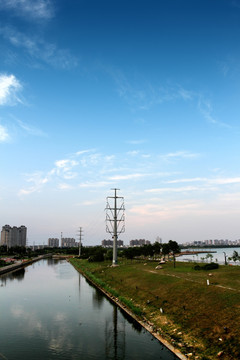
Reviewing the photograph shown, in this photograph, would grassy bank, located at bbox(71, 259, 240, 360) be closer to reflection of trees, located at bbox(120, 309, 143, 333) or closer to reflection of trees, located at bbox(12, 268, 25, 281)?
reflection of trees, located at bbox(120, 309, 143, 333)

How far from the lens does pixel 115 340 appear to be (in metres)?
31.2

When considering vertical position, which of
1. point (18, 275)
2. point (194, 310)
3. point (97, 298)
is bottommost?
point (18, 275)

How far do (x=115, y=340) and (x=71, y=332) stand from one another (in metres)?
6.15

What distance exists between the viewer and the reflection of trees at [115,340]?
89.4 feet

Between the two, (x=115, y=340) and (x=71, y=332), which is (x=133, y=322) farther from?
(x=71, y=332)

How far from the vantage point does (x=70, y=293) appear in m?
63.1

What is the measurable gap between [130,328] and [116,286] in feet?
87.4

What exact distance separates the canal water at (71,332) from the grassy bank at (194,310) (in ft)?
7.64

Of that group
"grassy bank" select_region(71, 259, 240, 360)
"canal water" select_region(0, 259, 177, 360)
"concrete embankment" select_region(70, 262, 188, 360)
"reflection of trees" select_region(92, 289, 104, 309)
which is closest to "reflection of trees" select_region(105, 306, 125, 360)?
"canal water" select_region(0, 259, 177, 360)

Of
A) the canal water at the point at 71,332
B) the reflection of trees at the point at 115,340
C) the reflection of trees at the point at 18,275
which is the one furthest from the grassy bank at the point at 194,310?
the reflection of trees at the point at 18,275

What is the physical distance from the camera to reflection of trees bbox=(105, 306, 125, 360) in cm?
2726

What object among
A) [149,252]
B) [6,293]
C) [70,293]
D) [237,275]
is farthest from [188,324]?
[149,252]

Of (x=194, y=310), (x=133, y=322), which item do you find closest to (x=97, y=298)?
(x=133, y=322)

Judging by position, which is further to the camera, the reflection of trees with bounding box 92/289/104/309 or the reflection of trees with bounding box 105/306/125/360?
the reflection of trees with bounding box 92/289/104/309
